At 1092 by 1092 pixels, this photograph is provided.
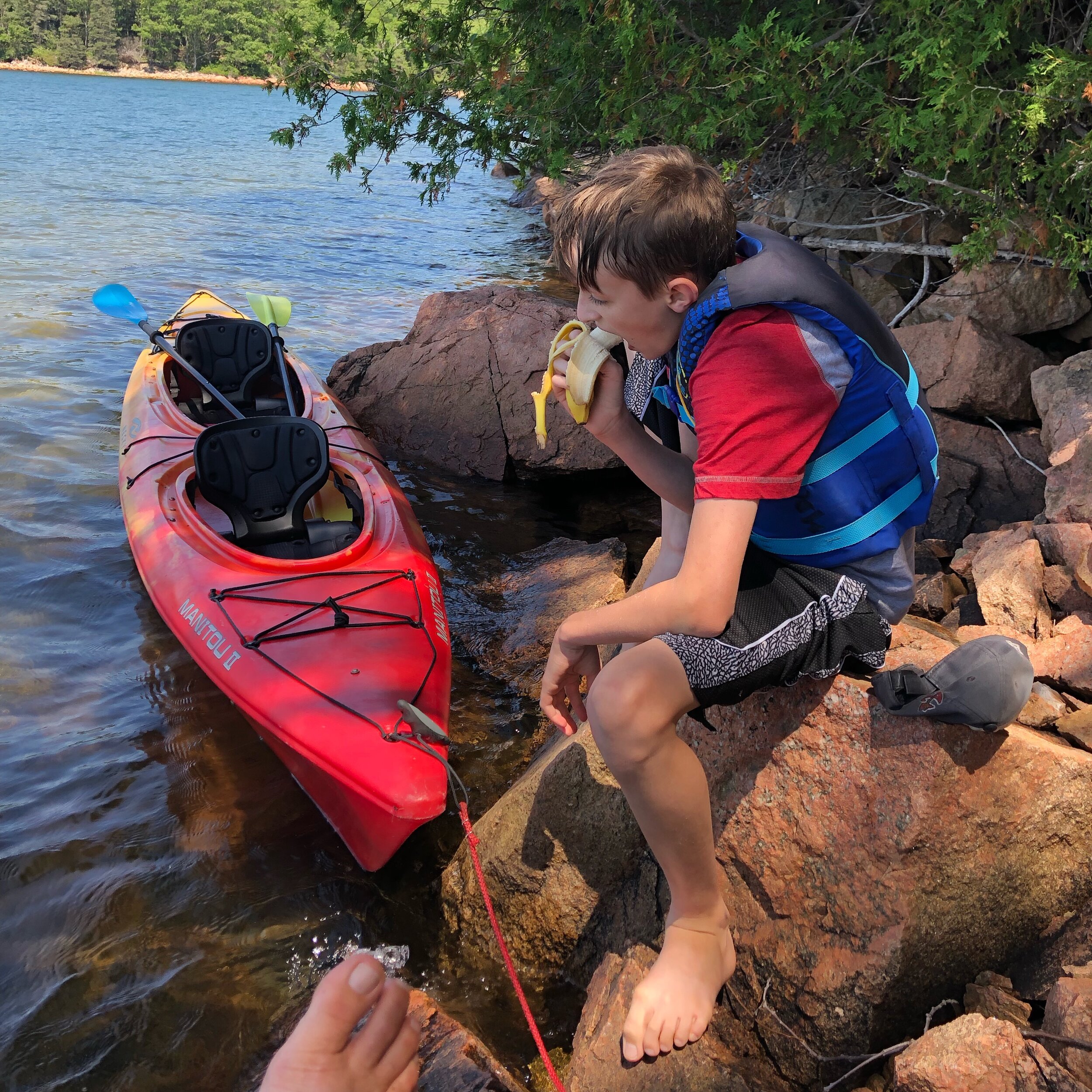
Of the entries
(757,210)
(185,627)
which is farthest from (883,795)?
(757,210)

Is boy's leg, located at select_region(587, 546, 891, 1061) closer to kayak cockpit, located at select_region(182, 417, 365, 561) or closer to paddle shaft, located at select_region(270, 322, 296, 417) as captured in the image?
kayak cockpit, located at select_region(182, 417, 365, 561)

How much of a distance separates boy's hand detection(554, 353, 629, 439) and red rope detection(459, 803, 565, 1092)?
3.87ft

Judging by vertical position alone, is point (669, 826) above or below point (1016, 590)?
above

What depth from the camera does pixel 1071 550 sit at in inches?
123

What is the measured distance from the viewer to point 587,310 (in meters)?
1.80

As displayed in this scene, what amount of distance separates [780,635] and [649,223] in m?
0.86

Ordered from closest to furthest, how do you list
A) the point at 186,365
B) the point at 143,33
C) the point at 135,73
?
the point at 186,365
the point at 143,33
the point at 135,73

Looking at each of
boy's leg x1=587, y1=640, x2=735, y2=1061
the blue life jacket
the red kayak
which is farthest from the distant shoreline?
boy's leg x1=587, y1=640, x2=735, y2=1061

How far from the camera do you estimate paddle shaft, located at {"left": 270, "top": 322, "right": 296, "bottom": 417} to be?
5383mm

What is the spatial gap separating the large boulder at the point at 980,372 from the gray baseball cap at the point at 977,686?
9.73ft

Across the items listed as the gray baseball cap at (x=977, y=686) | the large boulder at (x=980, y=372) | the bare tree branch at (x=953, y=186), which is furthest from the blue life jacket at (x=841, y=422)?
the large boulder at (x=980, y=372)

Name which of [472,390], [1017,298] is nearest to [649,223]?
[1017,298]

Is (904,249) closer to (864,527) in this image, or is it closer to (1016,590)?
(1016,590)

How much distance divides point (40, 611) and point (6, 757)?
1.19m
